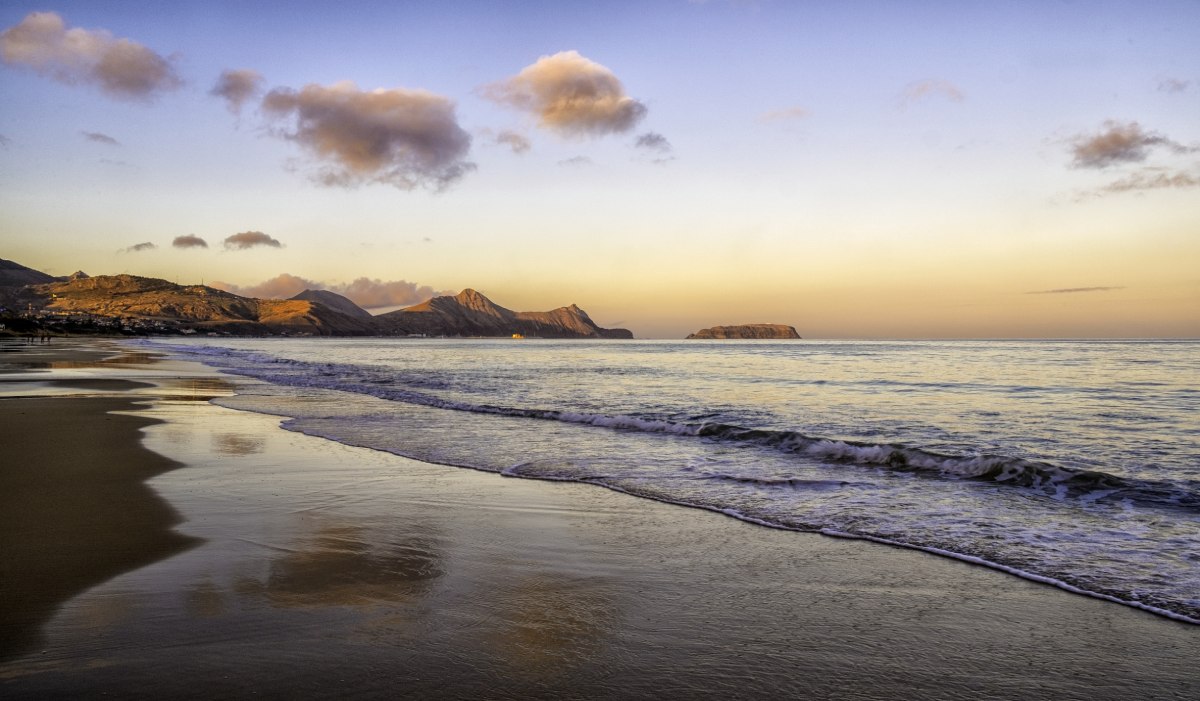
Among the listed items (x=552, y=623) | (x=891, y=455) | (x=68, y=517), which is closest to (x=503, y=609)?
(x=552, y=623)

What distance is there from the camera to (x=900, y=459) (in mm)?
11492

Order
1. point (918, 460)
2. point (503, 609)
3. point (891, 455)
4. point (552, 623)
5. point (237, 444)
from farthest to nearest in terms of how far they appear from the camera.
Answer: point (237, 444)
point (891, 455)
point (918, 460)
point (503, 609)
point (552, 623)

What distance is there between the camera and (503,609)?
14.5 feet

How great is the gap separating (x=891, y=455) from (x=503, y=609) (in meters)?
9.16

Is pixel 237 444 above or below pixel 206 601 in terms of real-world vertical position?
below

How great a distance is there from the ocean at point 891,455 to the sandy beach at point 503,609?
762 mm

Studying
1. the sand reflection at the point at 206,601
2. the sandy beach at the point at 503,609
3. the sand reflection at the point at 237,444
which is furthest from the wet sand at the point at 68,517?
the sand reflection at the point at 237,444

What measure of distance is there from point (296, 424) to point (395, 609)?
12.4 meters

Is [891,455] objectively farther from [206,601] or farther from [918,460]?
[206,601]

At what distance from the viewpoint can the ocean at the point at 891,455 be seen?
656cm

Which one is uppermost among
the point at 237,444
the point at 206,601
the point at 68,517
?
the point at 206,601

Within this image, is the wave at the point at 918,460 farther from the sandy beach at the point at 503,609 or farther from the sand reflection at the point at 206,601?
the sand reflection at the point at 206,601

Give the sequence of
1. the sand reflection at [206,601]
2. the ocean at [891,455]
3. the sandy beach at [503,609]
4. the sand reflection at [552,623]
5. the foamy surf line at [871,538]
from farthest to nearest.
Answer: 1. the ocean at [891,455]
2. the foamy surf line at [871,538]
3. the sand reflection at [206,601]
4. the sand reflection at [552,623]
5. the sandy beach at [503,609]

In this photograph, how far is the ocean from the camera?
21.5ft
